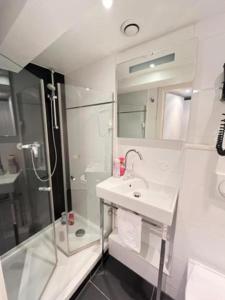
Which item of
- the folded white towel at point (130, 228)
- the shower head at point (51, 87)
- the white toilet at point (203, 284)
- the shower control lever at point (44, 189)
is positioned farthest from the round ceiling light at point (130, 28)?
the white toilet at point (203, 284)

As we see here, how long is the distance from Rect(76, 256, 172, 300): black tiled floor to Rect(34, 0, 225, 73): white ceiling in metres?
2.27

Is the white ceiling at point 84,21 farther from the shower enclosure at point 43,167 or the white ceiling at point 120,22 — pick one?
the shower enclosure at point 43,167

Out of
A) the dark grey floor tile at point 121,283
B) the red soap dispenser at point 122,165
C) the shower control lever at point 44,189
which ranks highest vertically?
the red soap dispenser at point 122,165

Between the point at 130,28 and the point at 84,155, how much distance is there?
1.46 metres

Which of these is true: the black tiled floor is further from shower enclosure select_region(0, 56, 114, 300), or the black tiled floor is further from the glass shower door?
the glass shower door

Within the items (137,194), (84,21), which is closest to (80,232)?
(137,194)

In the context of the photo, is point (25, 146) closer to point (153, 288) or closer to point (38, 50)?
point (38, 50)

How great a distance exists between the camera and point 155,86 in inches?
53.9

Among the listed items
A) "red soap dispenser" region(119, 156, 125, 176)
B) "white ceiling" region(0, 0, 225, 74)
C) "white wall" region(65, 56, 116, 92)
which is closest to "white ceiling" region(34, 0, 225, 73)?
"white ceiling" region(0, 0, 225, 74)

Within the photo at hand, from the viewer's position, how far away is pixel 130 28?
1.15 metres

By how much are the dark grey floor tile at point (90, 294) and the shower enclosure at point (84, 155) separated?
1.29ft

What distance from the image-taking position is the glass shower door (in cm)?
147

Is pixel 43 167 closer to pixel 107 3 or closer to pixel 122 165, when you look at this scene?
pixel 122 165

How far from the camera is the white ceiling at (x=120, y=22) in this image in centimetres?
94
